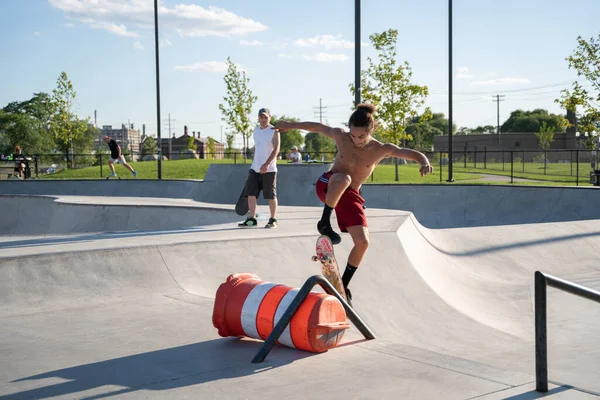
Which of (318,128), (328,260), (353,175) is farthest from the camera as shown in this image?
(318,128)

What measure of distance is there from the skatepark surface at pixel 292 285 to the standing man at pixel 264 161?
58 centimetres

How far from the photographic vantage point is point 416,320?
7430 mm

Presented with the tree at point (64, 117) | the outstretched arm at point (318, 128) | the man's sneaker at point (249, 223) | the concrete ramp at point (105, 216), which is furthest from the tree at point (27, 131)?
the outstretched arm at point (318, 128)

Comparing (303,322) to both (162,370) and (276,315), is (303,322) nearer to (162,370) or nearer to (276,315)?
(276,315)

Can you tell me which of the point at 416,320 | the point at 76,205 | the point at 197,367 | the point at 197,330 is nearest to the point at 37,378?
the point at 197,367

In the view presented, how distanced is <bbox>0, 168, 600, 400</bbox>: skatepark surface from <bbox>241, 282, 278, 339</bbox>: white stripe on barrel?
0.44 ft

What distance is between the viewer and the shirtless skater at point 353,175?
18.3 ft

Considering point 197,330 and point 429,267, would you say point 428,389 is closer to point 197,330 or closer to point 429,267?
point 197,330

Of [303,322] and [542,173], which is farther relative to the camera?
[542,173]

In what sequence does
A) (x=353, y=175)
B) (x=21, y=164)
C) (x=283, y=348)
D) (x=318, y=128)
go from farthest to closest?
(x=21, y=164) < (x=318, y=128) < (x=353, y=175) < (x=283, y=348)

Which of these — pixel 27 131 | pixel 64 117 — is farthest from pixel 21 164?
pixel 27 131

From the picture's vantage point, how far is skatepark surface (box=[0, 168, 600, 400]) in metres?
3.79

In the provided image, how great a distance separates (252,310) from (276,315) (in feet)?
0.78

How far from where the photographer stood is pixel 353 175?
5.84 m
